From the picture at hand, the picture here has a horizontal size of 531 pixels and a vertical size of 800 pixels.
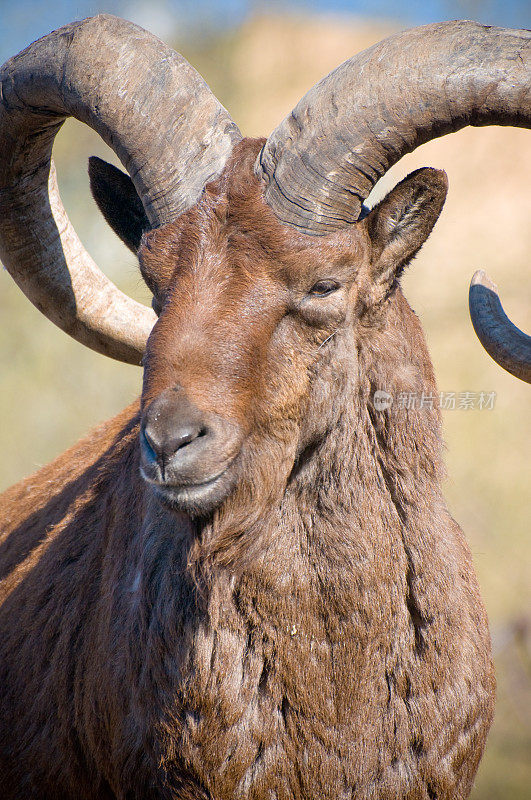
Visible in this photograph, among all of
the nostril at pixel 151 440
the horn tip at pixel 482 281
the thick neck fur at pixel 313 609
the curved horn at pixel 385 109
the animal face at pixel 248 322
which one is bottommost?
the thick neck fur at pixel 313 609

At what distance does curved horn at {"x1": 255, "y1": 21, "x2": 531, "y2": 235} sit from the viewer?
3299 mm

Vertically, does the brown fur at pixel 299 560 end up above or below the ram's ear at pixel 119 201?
below

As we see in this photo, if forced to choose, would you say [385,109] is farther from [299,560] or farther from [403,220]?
[299,560]

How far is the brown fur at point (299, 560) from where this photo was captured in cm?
332

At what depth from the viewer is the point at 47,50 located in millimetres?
A: 4086

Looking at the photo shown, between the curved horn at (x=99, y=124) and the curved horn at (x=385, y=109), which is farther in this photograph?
the curved horn at (x=99, y=124)

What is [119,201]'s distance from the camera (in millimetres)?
4348

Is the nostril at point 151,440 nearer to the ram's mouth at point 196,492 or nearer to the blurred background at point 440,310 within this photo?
the ram's mouth at point 196,492

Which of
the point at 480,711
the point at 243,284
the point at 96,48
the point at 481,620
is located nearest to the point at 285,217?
the point at 243,284

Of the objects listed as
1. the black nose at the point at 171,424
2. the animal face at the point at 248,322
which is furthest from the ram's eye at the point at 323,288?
the black nose at the point at 171,424

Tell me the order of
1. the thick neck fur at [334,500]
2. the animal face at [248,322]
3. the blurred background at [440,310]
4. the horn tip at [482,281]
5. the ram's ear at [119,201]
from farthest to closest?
the blurred background at [440,310], the horn tip at [482,281], the ram's ear at [119,201], the thick neck fur at [334,500], the animal face at [248,322]

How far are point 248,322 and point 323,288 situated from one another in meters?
0.39

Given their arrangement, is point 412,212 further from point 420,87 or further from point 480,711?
point 480,711

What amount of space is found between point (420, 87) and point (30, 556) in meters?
3.82
